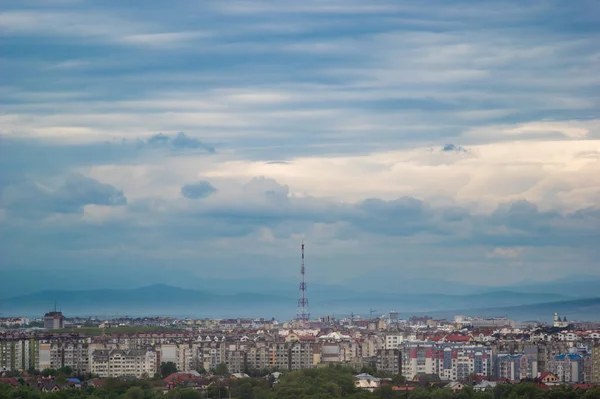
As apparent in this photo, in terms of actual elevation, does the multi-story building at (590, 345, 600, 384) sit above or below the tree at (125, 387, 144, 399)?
above

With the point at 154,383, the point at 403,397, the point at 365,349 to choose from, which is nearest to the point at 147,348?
the point at 365,349

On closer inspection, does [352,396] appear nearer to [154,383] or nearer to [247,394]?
[247,394]

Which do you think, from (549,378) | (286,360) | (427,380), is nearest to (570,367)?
(549,378)

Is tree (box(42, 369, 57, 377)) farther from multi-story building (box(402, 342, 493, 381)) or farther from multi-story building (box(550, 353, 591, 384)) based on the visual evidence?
multi-story building (box(550, 353, 591, 384))

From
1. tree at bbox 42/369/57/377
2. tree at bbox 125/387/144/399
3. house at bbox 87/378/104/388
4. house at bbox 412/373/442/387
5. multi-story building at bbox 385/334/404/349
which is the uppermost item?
multi-story building at bbox 385/334/404/349

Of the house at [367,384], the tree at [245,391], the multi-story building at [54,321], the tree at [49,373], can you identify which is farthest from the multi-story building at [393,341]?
the multi-story building at [54,321]

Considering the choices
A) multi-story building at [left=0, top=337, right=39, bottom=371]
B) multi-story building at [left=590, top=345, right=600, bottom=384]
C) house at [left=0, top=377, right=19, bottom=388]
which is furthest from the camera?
multi-story building at [left=0, top=337, right=39, bottom=371]

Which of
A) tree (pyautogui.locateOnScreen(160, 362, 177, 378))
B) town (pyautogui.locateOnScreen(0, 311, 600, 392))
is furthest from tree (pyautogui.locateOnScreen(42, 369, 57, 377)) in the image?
tree (pyautogui.locateOnScreen(160, 362, 177, 378))
